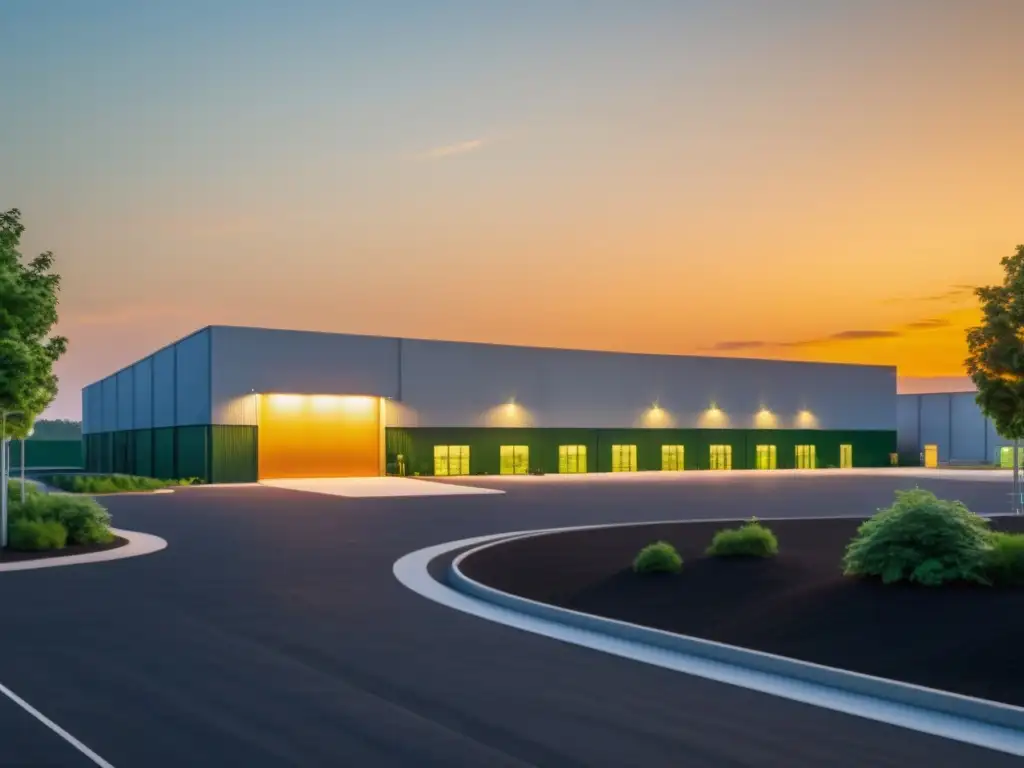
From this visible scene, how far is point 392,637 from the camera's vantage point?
11375 millimetres

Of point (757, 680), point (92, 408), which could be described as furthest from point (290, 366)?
point (757, 680)

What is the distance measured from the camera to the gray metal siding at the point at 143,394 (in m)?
63.2

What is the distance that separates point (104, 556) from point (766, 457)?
57.1 metres

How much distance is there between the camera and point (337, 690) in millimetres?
8992

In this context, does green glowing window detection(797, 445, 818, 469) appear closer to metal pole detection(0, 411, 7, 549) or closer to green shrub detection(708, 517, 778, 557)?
green shrub detection(708, 517, 778, 557)

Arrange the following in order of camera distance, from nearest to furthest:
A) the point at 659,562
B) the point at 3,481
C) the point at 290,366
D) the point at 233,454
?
the point at 659,562
the point at 3,481
the point at 233,454
the point at 290,366

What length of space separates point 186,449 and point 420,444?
37.9 feet

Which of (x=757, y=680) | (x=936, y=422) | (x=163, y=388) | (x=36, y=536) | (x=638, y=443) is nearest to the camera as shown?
(x=757, y=680)

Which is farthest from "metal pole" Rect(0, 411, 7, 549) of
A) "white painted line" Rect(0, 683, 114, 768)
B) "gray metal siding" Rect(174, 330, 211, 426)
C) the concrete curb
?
"gray metal siding" Rect(174, 330, 211, 426)

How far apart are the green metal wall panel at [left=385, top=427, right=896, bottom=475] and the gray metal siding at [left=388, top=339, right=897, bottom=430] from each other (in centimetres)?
51

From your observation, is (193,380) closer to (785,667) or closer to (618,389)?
(618,389)

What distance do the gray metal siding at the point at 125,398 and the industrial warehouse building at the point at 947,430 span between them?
180 feet

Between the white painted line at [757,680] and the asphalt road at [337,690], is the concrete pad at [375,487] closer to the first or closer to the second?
the asphalt road at [337,690]

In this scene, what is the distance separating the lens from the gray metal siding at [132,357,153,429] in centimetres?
6319
